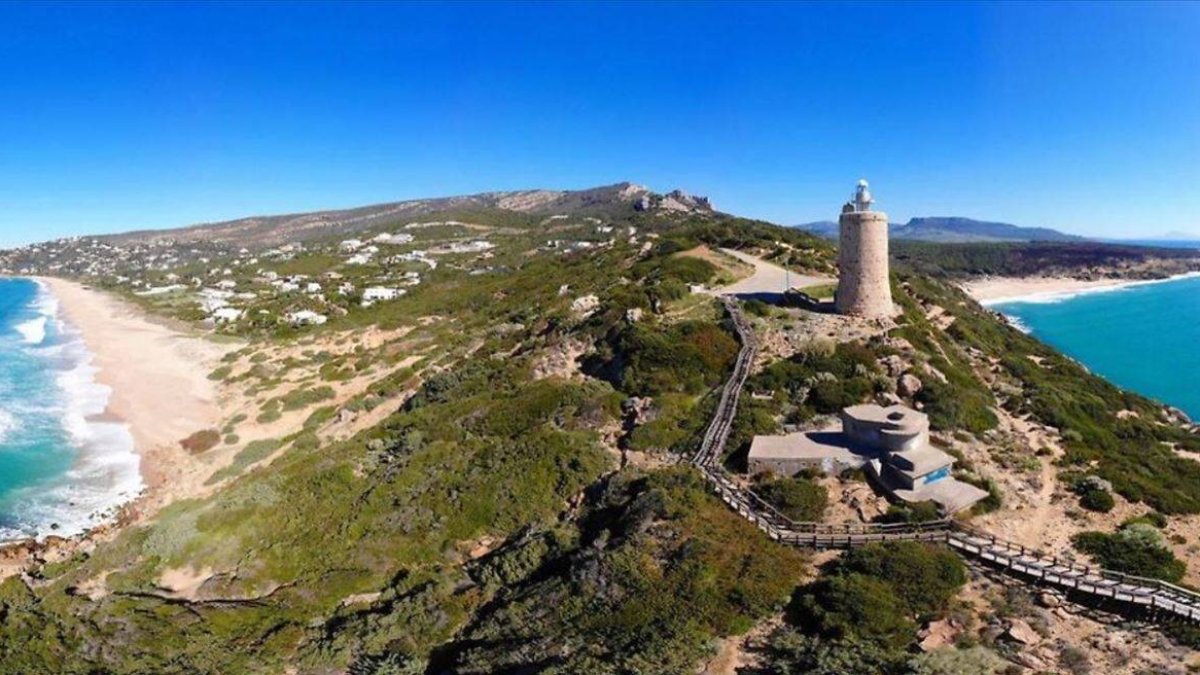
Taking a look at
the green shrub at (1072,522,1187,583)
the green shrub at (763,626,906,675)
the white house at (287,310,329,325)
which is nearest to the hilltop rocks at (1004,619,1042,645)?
the green shrub at (763,626,906,675)

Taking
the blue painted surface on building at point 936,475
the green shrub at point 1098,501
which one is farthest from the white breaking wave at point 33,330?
the green shrub at point 1098,501

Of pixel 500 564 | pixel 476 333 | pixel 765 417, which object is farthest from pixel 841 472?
pixel 476 333

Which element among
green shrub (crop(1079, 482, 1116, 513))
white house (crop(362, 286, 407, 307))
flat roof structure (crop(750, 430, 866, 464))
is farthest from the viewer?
white house (crop(362, 286, 407, 307))

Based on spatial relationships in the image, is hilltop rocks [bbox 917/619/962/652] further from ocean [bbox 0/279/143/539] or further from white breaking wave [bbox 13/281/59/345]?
white breaking wave [bbox 13/281/59/345]

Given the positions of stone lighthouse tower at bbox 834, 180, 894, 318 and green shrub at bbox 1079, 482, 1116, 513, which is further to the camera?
stone lighthouse tower at bbox 834, 180, 894, 318

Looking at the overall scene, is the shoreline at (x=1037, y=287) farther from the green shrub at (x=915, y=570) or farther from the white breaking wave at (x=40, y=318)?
the white breaking wave at (x=40, y=318)

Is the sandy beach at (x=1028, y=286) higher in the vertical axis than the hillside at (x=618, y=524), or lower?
higher
